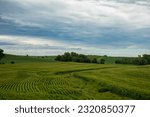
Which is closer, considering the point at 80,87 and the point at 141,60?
the point at 80,87

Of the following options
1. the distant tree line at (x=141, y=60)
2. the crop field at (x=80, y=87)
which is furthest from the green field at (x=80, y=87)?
the distant tree line at (x=141, y=60)

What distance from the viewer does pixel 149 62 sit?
166875 mm

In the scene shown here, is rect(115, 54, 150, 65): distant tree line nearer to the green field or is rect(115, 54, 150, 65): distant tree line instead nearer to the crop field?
the green field

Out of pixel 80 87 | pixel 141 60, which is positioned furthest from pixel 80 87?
pixel 141 60

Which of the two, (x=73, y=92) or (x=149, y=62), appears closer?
(x=73, y=92)

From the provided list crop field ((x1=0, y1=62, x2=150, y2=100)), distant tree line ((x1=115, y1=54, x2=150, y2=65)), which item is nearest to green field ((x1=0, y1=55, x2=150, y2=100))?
crop field ((x1=0, y1=62, x2=150, y2=100))

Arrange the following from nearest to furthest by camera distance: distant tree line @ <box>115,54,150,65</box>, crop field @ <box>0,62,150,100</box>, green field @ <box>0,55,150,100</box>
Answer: crop field @ <box>0,62,150,100</box>
green field @ <box>0,55,150,100</box>
distant tree line @ <box>115,54,150,65</box>

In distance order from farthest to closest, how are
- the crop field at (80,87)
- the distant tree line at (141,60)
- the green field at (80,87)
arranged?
the distant tree line at (141,60) → the green field at (80,87) → the crop field at (80,87)

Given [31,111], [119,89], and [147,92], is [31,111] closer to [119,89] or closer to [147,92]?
[147,92]

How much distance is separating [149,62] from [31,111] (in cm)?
15396

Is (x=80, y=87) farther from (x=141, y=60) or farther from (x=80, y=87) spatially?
(x=141, y=60)

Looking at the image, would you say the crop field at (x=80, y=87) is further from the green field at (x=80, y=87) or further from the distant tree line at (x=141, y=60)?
the distant tree line at (x=141, y=60)

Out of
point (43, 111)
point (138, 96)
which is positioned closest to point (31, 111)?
point (43, 111)

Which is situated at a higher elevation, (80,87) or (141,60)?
(141,60)
